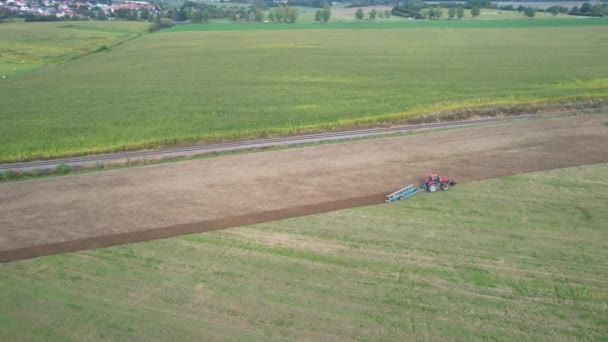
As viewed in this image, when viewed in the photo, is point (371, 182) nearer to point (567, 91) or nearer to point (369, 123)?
point (369, 123)

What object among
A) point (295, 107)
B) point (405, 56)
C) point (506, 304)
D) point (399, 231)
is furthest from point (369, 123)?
point (405, 56)

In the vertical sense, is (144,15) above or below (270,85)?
above

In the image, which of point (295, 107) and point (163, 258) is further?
point (295, 107)

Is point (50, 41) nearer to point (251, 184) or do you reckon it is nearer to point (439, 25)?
point (439, 25)

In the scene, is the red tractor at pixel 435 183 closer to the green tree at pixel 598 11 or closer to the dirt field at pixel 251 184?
the dirt field at pixel 251 184

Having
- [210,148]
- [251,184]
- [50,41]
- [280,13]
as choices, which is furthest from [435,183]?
[280,13]

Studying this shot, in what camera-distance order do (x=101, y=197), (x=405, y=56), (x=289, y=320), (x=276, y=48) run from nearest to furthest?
1. (x=289, y=320)
2. (x=101, y=197)
3. (x=405, y=56)
4. (x=276, y=48)
